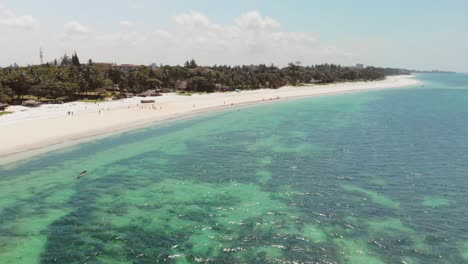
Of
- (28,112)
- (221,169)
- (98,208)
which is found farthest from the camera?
(28,112)

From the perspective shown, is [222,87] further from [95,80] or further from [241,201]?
[241,201]

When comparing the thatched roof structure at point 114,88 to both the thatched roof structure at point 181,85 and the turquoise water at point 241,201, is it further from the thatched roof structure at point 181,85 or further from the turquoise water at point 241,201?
the turquoise water at point 241,201

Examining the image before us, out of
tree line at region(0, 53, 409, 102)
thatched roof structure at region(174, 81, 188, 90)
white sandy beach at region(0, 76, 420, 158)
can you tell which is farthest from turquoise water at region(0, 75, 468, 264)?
thatched roof structure at region(174, 81, 188, 90)

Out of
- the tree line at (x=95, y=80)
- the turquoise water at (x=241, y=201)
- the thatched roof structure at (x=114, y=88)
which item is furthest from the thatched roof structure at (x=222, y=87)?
the turquoise water at (x=241, y=201)

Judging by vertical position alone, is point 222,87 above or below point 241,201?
above

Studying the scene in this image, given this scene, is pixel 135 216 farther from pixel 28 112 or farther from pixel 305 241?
pixel 28 112

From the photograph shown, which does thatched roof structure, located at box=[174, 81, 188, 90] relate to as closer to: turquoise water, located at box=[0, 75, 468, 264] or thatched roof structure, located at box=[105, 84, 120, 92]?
thatched roof structure, located at box=[105, 84, 120, 92]

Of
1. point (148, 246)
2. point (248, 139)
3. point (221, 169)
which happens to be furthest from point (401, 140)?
point (148, 246)

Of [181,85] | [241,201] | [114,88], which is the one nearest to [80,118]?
[241,201]
